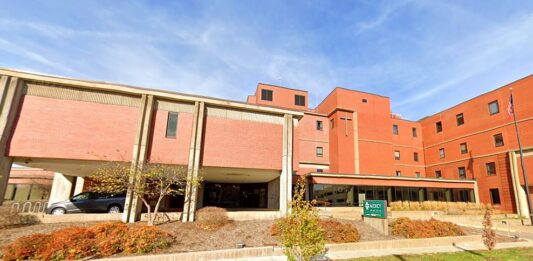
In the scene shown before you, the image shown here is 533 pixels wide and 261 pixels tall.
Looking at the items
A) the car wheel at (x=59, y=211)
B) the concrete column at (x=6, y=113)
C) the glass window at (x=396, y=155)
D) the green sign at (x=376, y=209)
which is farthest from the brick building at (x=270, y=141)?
the green sign at (x=376, y=209)

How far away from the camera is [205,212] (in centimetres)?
1642

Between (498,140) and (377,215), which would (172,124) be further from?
(498,140)

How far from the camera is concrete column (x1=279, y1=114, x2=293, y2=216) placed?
749 inches

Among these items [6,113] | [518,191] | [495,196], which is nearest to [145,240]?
[6,113]

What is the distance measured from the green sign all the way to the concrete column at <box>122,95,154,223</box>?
46.1 feet

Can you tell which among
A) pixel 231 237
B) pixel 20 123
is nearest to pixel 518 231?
pixel 231 237

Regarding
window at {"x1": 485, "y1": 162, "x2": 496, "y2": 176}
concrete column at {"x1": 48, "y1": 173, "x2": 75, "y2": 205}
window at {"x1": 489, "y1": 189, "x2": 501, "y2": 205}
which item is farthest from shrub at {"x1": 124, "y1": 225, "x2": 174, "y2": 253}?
window at {"x1": 485, "y1": 162, "x2": 496, "y2": 176}

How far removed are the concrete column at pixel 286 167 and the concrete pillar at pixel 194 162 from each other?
5.94 meters

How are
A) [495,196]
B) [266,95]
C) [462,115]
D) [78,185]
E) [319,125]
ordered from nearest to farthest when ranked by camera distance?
[78,185] < [495,196] < [319,125] < [462,115] < [266,95]

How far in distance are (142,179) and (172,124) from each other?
4.13 metres

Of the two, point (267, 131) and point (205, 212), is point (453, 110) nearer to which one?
point (267, 131)

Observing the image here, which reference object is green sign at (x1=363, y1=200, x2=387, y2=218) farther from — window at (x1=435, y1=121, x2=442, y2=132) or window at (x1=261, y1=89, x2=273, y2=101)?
window at (x1=435, y1=121, x2=442, y2=132)

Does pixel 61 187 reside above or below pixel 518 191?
below

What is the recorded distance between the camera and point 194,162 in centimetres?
1752
